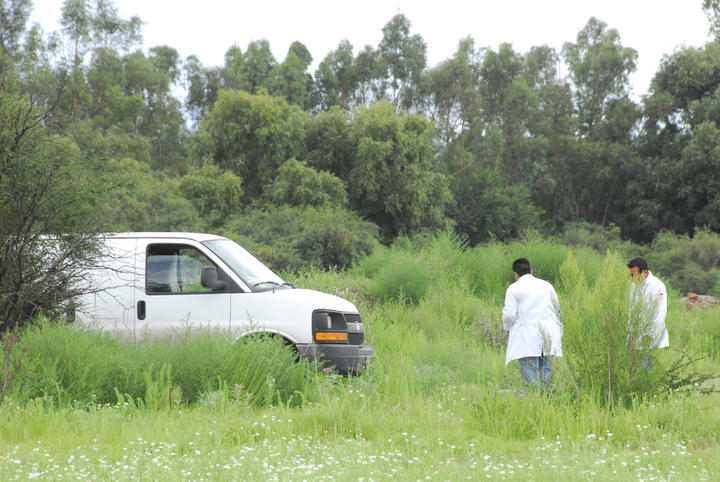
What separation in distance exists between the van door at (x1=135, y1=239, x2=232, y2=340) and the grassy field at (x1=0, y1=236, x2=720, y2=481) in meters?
0.81

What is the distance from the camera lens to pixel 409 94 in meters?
50.9

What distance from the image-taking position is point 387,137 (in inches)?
1363

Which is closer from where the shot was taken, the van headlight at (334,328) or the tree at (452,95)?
the van headlight at (334,328)

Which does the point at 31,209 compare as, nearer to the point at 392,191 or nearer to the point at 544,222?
the point at 392,191

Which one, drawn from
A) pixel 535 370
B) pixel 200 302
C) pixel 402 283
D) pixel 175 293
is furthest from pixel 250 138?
pixel 535 370

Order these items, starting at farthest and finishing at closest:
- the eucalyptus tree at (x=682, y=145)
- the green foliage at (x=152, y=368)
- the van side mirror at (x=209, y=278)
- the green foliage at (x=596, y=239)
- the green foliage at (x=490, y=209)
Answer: the green foliage at (x=490, y=209) → the eucalyptus tree at (x=682, y=145) → the green foliage at (x=596, y=239) → the van side mirror at (x=209, y=278) → the green foliage at (x=152, y=368)

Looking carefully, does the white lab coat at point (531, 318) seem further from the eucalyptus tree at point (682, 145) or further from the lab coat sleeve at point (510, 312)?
the eucalyptus tree at point (682, 145)

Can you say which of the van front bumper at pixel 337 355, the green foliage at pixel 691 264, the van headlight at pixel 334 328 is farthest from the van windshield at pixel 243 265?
the green foliage at pixel 691 264

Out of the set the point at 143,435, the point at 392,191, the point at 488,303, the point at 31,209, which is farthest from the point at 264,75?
the point at 143,435

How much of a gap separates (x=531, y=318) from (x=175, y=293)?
4.26 meters

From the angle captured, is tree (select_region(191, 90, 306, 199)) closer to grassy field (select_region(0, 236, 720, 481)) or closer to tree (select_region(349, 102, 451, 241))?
tree (select_region(349, 102, 451, 241))

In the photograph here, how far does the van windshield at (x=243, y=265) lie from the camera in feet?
28.9

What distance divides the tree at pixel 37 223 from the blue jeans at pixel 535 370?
16.9 feet

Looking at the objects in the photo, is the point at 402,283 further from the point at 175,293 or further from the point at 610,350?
the point at 610,350
